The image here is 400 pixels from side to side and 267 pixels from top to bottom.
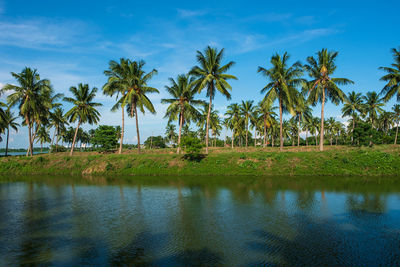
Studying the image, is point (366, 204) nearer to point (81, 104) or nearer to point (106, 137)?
point (81, 104)

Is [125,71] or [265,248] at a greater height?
[125,71]

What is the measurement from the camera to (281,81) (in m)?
32.1

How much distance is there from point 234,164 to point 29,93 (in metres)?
32.9

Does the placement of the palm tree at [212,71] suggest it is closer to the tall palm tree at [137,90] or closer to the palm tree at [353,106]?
the tall palm tree at [137,90]

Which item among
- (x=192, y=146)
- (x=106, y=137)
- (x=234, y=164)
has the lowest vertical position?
(x=234, y=164)

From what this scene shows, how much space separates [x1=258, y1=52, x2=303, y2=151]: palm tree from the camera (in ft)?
105

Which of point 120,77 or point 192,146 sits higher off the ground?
point 120,77

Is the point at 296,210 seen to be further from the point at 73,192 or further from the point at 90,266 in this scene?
the point at 73,192

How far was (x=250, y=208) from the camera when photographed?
13062mm

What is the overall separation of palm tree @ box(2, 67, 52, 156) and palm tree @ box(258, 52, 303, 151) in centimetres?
3431

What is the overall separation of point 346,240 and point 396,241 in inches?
66.3

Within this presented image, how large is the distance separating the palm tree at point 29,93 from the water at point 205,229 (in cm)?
2539

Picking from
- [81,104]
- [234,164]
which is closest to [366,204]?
[234,164]

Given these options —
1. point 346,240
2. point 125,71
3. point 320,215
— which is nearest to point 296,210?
point 320,215
